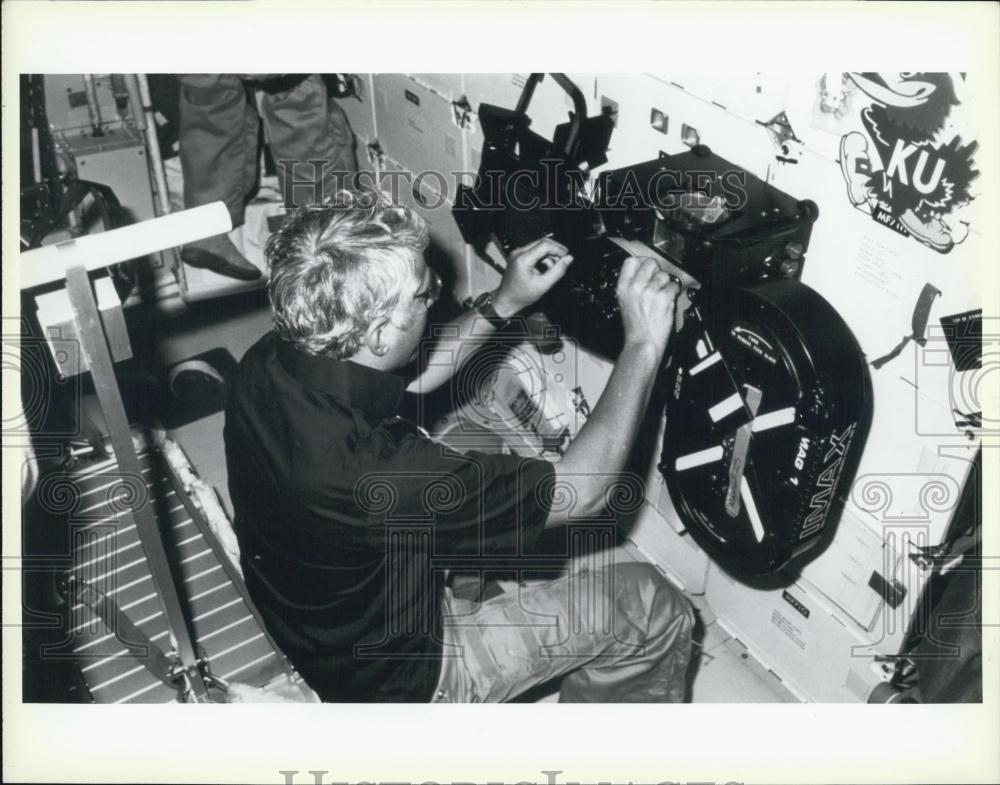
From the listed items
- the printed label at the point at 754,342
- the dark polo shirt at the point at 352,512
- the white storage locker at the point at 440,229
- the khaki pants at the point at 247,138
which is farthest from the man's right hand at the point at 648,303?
the khaki pants at the point at 247,138

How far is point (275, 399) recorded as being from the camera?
5.79ft

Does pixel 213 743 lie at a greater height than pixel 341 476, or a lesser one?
lesser

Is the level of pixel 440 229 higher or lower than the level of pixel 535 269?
lower

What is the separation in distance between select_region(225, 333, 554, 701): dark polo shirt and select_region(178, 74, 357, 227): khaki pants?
7.53 ft

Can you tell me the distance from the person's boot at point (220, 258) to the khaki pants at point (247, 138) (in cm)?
16

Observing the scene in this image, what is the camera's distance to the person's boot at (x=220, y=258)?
163 inches

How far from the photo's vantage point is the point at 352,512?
1688mm

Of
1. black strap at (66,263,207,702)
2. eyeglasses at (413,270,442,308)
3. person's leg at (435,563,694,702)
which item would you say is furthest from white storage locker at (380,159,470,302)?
black strap at (66,263,207,702)

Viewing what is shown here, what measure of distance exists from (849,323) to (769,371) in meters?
0.28

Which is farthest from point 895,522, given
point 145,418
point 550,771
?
point 145,418

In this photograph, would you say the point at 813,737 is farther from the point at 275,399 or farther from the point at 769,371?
the point at 275,399

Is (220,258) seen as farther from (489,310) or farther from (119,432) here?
(119,432)

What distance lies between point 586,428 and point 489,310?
603 millimetres

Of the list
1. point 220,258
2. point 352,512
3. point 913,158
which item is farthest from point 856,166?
point 220,258
